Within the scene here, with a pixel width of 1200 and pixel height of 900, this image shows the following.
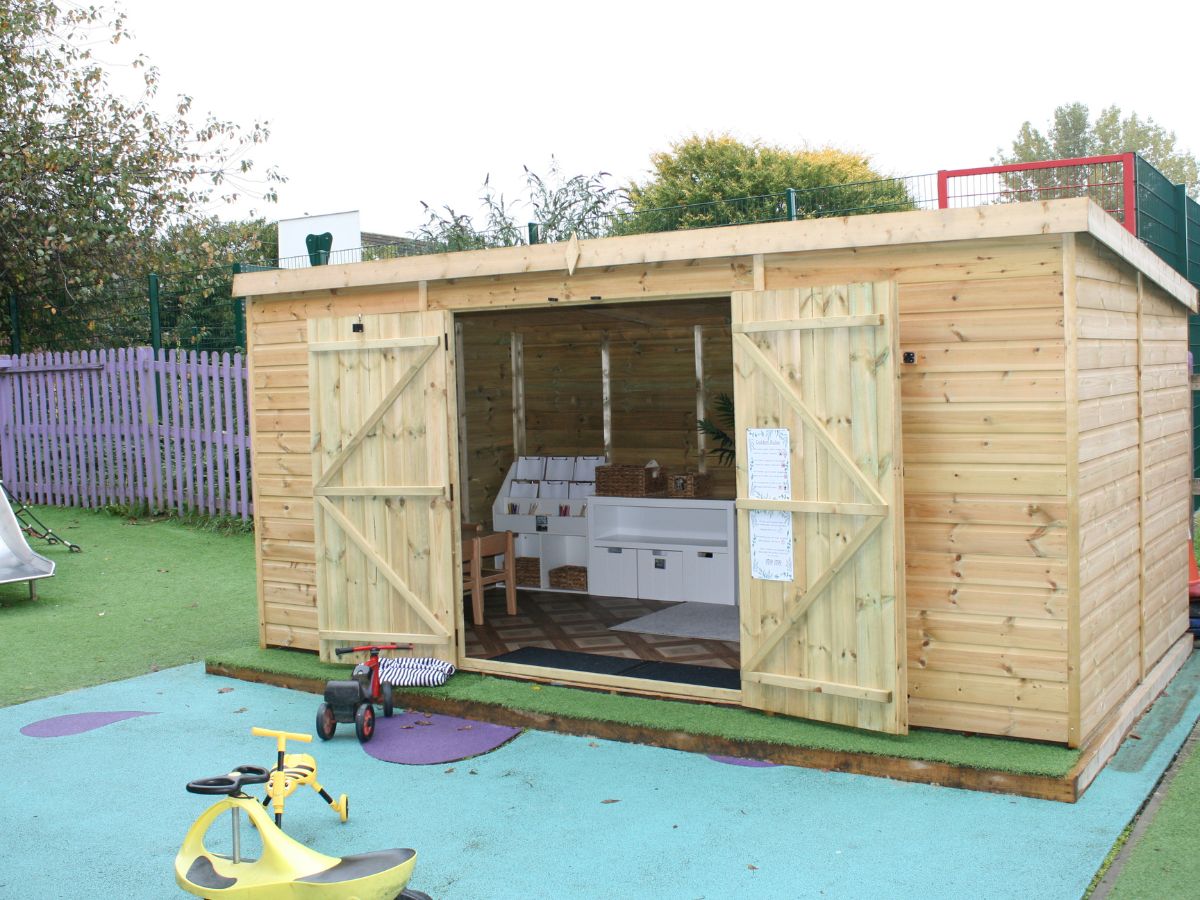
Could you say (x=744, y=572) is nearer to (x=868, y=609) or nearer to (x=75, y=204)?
(x=868, y=609)

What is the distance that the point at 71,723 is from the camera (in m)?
6.90

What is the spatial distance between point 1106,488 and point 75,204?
15.3m

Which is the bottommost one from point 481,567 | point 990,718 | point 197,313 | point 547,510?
point 990,718

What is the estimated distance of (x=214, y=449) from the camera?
13.8 metres

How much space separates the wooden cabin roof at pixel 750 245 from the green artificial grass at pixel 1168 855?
2700 millimetres

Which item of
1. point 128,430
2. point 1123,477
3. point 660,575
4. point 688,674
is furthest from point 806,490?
point 128,430

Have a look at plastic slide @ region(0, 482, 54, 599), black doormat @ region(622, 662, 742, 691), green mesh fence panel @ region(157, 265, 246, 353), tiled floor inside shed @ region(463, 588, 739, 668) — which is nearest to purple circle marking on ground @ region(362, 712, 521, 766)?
black doormat @ region(622, 662, 742, 691)

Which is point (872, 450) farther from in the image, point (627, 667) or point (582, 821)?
point (627, 667)

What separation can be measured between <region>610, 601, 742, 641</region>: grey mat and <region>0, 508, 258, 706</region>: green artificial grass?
124 inches

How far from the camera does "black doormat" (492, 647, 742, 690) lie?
711 centimetres

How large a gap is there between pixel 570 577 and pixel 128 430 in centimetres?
727

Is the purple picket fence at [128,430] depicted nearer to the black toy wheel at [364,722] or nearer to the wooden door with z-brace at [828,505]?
the black toy wheel at [364,722]

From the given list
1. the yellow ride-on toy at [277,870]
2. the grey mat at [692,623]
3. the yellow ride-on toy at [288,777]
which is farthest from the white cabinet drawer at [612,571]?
the yellow ride-on toy at [277,870]

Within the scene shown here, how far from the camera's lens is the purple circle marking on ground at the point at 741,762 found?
19.3 feet
